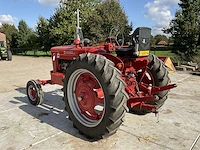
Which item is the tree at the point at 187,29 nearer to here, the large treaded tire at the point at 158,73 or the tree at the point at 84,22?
the tree at the point at 84,22

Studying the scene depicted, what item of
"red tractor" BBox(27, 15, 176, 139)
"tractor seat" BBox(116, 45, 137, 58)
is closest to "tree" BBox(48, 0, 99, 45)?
"red tractor" BBox(27, 15, 176, 139)

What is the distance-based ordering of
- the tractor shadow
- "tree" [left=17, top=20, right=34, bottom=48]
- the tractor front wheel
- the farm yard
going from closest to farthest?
the farm yard
the tractor shadow
the tractor front wheel
"tree" [left=17, top=20, right=34, bottom=48]

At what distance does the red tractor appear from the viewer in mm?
2527

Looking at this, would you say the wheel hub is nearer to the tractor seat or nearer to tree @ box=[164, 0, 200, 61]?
the tractor seat

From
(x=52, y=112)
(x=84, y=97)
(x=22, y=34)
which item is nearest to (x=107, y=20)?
(x=52, y=112)

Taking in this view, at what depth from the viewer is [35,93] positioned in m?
4.37

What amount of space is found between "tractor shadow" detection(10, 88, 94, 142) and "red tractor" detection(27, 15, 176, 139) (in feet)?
0.78

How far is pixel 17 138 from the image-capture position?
2955 millimetres

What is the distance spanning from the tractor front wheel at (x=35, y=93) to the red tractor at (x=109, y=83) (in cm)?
55

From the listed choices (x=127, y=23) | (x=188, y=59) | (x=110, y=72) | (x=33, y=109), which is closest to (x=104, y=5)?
(x=127, y=23)

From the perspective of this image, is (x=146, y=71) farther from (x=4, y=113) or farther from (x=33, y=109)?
(x=4, y=113)

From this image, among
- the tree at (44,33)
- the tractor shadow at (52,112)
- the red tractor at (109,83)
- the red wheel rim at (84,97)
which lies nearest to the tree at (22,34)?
the tree at (44,33)

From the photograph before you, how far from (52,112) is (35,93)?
0.68m

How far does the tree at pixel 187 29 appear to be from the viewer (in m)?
13.4
